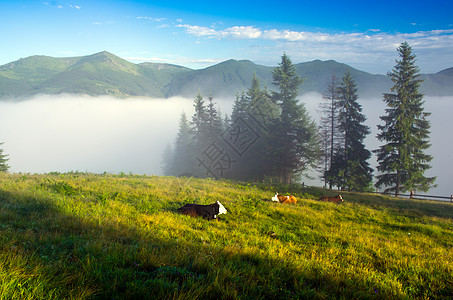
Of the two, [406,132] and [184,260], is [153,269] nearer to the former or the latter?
[184,260]

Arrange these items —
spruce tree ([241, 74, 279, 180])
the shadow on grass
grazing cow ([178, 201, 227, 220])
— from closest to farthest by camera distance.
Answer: the shadow on grass → grazing cow ([178, 201, 227, 220]) → spruce tree ([241, 74, 279, 180])

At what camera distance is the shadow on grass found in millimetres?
2701

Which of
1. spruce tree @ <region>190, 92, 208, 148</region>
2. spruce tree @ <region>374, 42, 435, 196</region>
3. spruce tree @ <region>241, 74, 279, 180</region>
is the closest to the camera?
spruce tree @ <region>374, 42, 435, 196</region>

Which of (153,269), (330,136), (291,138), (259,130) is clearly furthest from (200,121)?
(153,269)

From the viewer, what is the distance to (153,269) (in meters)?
3.45

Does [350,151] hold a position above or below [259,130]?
below

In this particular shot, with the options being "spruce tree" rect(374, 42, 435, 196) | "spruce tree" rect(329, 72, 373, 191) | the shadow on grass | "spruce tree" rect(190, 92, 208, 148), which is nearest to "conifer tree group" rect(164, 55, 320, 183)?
"spruce tree" rect(329, 72, 373, 191)

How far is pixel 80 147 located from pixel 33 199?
207 meters

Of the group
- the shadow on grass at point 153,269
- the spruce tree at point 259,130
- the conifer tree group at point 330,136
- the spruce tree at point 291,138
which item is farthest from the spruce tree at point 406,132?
the shadow on grass at point 153,269

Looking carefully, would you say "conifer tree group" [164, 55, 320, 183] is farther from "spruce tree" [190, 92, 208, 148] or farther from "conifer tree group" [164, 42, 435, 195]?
"spruce tree" [190, 92, 208, 148]

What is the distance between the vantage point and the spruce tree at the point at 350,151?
101 ft

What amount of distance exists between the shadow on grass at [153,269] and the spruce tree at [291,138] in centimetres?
3238

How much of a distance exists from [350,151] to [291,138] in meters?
8.48

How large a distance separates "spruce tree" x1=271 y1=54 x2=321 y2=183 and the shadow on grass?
106ft
